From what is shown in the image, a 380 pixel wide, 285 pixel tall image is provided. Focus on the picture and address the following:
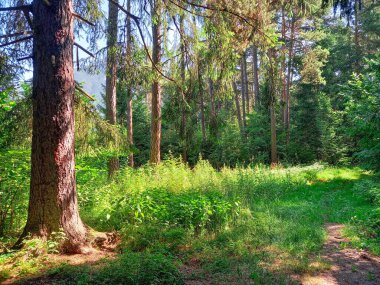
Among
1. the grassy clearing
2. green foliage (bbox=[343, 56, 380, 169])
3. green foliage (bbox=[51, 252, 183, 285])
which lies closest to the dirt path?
the grassy clearing

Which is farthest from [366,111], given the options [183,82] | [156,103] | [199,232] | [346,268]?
→ [199,232]

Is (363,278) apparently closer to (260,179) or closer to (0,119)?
(0,119)

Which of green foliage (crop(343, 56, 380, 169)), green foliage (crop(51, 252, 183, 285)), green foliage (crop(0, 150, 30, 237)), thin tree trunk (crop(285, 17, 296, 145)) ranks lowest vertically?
green foliage (crop(51, 252, 183, 285))

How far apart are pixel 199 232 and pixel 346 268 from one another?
2412mm

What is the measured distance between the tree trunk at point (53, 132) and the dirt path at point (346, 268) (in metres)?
3.34

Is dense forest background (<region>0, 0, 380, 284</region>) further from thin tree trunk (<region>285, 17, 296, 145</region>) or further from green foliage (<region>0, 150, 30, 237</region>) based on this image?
thin tree trunk (<region>285, 17, 296, 145</region>)

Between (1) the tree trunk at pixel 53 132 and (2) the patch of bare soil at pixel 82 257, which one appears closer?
(2) the patch of bare soil at pixel 82 257

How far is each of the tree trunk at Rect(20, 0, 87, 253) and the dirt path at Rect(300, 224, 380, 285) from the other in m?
3.34

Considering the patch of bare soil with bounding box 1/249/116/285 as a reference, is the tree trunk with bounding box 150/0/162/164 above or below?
above

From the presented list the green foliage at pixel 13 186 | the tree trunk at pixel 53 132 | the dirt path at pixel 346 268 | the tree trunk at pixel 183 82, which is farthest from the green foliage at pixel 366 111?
the green foliage at pixel 13 186

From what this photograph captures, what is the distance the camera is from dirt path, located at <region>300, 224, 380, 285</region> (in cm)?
404

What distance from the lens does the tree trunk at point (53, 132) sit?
4.20 metres

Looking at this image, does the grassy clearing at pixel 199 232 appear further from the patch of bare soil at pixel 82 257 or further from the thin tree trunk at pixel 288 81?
the thin tree trunk at pixel 288 81

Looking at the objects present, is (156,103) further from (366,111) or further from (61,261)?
(61,261)
